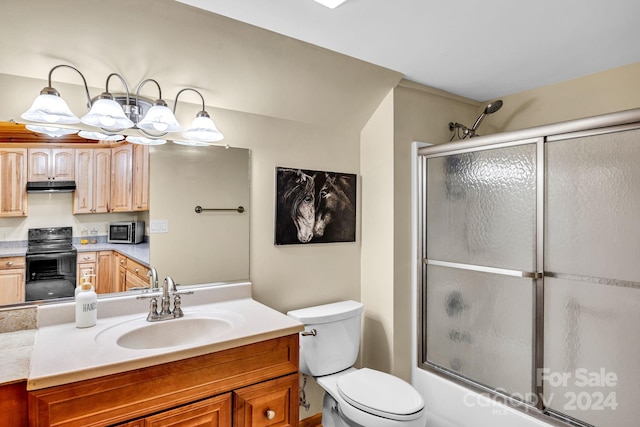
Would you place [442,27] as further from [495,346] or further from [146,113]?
[495,346]

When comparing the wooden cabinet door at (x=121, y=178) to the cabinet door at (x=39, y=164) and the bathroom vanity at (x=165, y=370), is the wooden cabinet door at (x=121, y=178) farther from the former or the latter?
the bathroom vanity at (x=165, y=370)

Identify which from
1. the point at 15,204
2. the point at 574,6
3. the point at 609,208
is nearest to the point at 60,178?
the point at 15,204

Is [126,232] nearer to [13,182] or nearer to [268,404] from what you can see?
[13,182]

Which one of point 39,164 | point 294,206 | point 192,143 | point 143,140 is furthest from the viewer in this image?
point 294,206

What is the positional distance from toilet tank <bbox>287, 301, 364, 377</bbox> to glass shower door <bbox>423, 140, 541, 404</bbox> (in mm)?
525

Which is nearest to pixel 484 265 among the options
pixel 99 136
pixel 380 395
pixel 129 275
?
pixel 380 395

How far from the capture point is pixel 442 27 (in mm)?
1624

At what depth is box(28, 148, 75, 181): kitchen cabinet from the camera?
1.50m

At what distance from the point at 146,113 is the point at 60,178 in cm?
46

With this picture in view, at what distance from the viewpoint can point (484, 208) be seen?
2.01 m

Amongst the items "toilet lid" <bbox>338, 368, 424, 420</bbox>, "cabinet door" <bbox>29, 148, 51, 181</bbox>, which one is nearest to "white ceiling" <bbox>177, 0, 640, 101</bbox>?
"cabinet door" <bbox>29, 148, 51, 181</bbox>

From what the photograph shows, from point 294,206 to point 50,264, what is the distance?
1217mm

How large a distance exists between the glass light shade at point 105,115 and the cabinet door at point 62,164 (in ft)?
0.55

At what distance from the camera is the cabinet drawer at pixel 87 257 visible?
5.19ft
